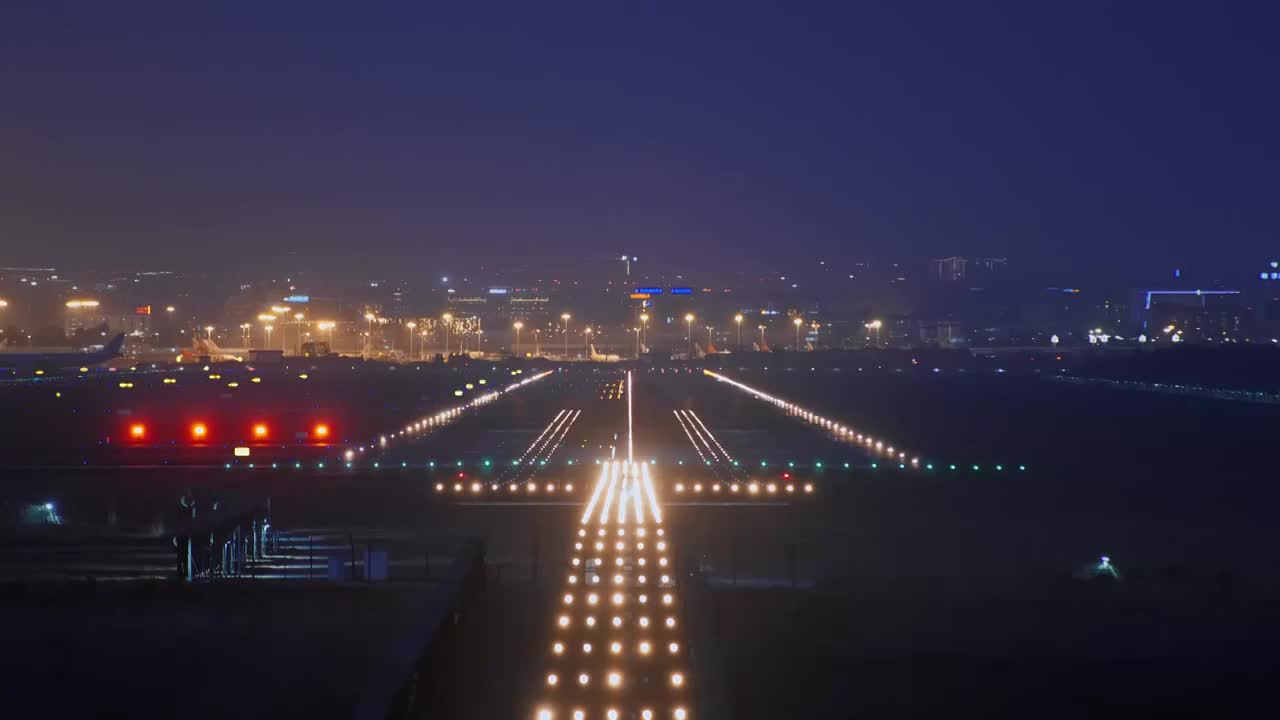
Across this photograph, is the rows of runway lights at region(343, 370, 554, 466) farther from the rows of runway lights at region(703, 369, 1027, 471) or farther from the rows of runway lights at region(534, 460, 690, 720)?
the rows of runway lights at region(534, 460, 690, 720)

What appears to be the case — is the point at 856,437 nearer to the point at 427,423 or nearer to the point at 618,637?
the point at 427,423

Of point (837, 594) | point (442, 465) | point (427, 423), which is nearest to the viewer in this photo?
point (837, 594)

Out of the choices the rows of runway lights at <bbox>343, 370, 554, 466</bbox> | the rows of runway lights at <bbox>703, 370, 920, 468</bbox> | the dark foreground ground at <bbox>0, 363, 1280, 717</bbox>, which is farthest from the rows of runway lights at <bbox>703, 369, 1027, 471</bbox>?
the rows of runway lights at <bbox>343, 370, 554, 466</bbox>

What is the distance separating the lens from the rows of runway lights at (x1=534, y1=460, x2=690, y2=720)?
1423cm

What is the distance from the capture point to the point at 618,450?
165ft

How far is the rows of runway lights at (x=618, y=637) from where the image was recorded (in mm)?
14227

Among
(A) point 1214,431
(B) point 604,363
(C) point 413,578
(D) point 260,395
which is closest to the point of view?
(C) point 413,578

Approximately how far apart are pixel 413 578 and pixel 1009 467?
1023 inches

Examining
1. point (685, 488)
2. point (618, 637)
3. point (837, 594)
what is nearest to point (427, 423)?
point (685, 488)

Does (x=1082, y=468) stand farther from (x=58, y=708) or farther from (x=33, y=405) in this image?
(x=33, y=405)

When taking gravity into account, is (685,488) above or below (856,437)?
above

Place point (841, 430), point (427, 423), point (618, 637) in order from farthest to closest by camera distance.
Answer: point (427, 423), point (841, 430), point (618, 637)

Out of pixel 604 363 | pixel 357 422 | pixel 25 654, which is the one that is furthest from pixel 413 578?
pixel 604 363

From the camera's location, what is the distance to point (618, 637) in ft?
56.9
